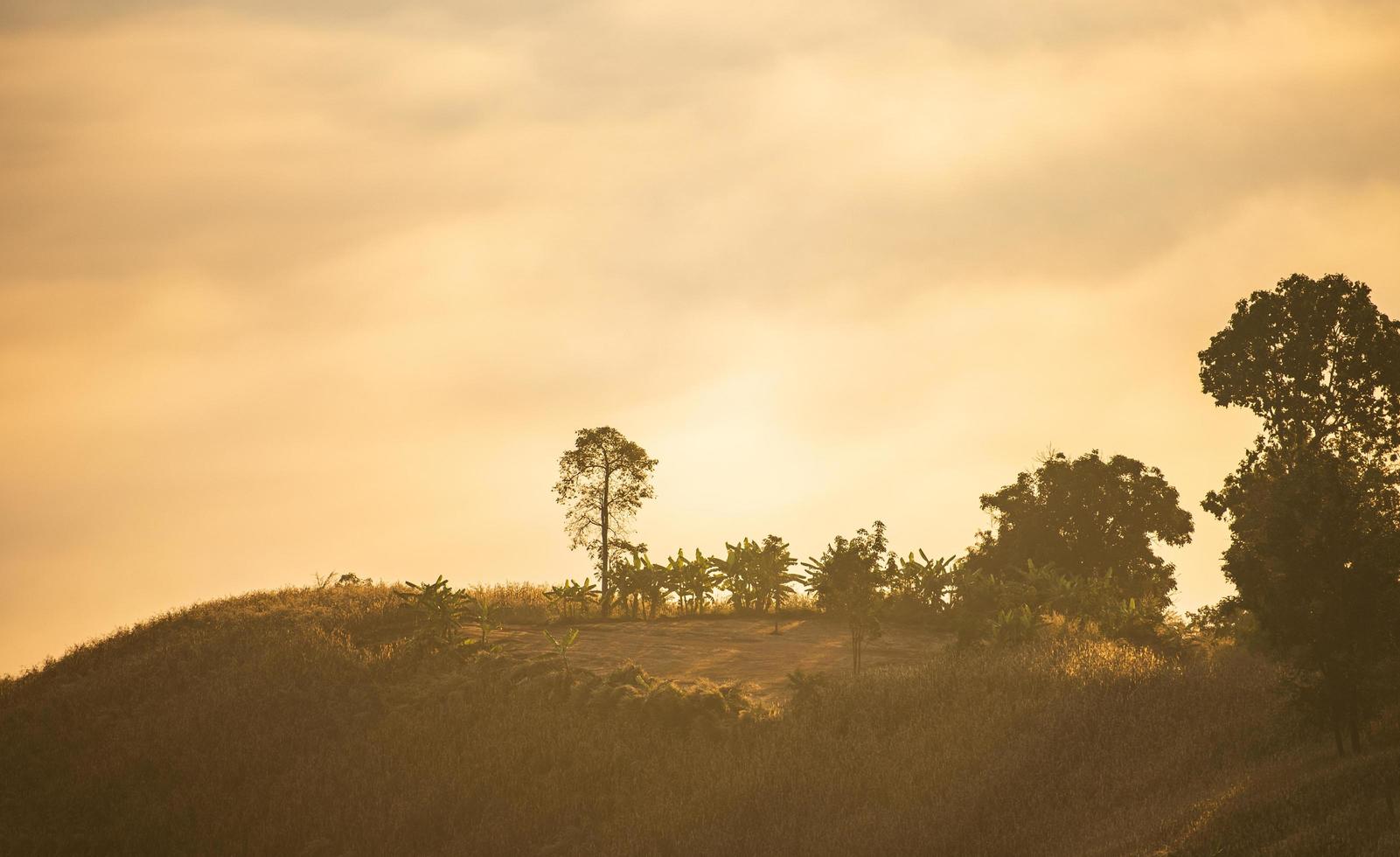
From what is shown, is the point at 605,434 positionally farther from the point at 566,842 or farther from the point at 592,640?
the point at 566,842

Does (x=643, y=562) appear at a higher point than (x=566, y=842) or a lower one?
higher

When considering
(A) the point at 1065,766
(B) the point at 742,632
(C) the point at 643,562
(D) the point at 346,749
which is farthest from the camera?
(C) the point at 643,562

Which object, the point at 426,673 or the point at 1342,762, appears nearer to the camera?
the point at 1342,762

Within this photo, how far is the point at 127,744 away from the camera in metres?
26.1

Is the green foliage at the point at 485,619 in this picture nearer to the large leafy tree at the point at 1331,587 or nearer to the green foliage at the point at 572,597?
the green foliage at the point at 572,597

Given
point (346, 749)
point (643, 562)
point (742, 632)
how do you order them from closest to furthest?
point (346, 749) < point (742, 632) < point (643, 562)

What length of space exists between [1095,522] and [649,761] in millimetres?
30219

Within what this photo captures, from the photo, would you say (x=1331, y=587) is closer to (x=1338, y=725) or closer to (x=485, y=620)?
(x=1338, y=725)

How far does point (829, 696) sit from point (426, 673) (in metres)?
11.6

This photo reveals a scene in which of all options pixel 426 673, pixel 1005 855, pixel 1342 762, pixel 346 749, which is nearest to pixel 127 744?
pixel 346 749

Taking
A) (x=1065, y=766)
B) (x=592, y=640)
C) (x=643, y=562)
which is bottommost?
(x=1065, y=766)

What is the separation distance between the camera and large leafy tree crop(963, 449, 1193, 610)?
4731cm

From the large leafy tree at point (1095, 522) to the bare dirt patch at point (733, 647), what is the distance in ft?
37.0

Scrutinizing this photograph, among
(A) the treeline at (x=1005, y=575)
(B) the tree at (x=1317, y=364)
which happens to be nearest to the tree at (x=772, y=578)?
(A) the treeline at (x=1005, y=575)
